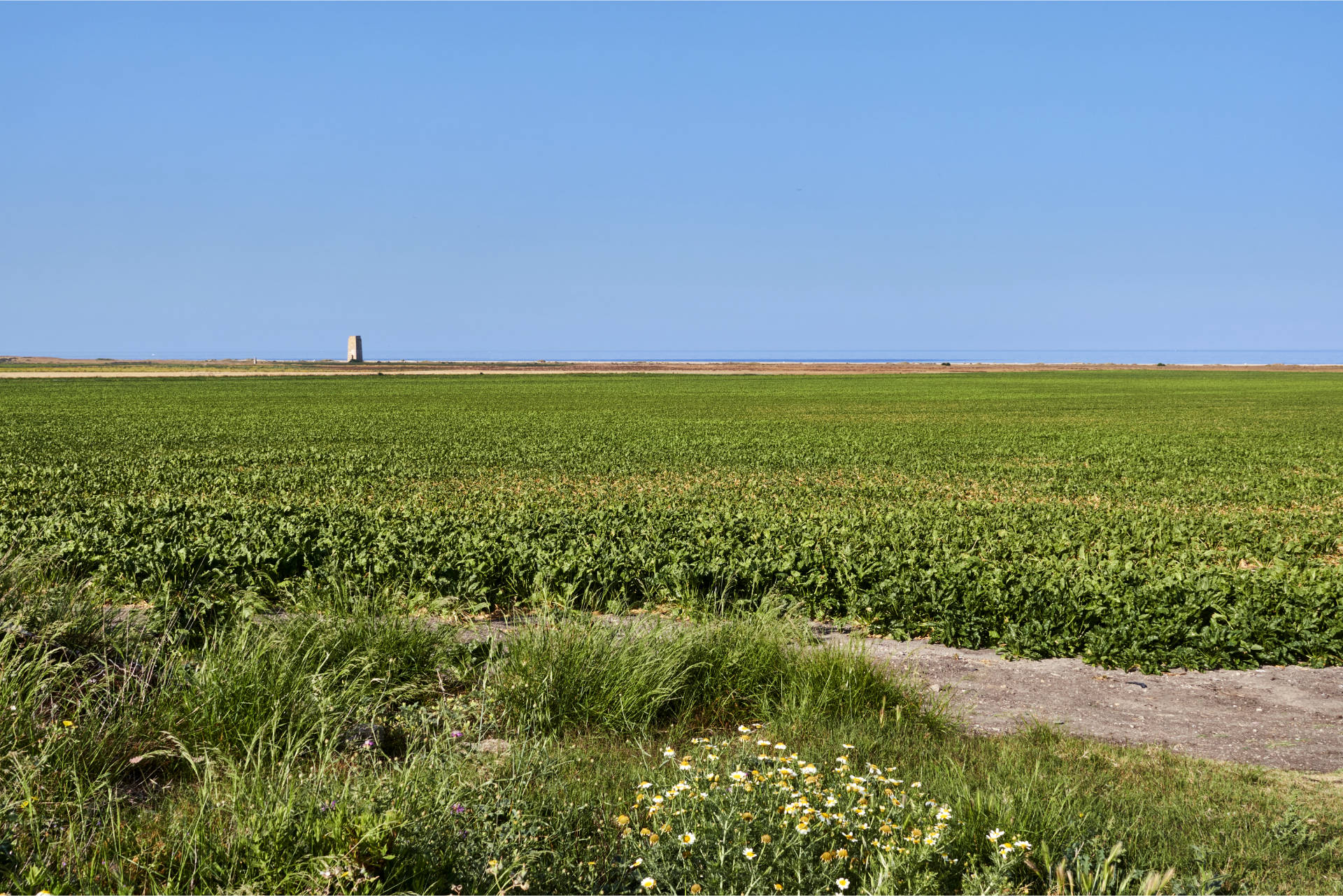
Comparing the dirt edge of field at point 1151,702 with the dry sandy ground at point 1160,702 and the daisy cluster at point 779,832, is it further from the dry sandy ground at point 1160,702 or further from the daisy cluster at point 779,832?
the daisy cluster at point 779,832

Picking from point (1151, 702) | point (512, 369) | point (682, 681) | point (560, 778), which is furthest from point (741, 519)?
point (512, 369)

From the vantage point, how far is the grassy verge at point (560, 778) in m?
4.23

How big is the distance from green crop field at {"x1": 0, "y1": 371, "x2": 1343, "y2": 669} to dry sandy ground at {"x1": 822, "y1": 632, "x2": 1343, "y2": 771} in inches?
15.9

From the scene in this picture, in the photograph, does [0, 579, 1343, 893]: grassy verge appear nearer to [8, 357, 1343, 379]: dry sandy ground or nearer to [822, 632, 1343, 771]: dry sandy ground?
[822, 632, 1343, 771]: dry sandy ground

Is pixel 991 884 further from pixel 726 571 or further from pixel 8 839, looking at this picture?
pixel 726 571

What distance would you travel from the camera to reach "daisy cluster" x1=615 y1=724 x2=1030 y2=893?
167 inches

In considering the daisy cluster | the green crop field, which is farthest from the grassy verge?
the green crop field

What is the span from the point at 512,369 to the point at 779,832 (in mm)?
136116

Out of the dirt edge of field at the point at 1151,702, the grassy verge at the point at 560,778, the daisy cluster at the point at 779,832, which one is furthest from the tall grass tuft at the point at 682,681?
the daisy cluster at the point at 779,832

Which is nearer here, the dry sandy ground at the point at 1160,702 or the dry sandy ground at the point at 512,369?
the dry sandy ground at the point at 1160,702

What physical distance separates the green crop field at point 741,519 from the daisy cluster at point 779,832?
14.0ft

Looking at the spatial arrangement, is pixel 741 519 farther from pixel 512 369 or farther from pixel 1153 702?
pixel 512 369

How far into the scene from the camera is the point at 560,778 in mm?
5480

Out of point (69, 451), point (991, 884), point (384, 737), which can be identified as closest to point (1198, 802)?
point (991, 884)
